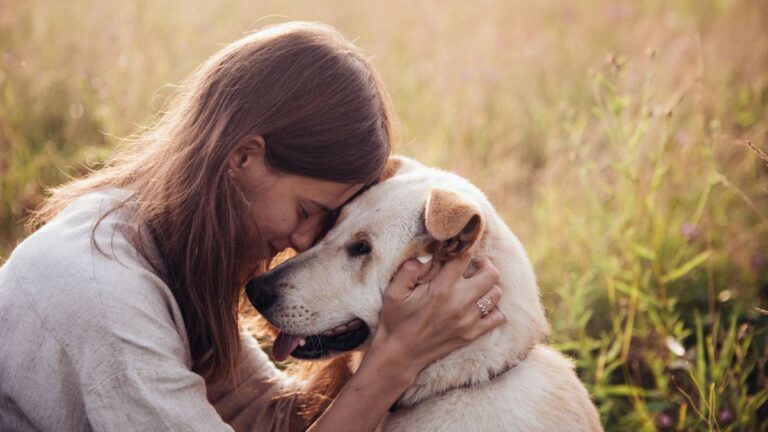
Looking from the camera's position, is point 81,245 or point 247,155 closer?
point 81,245

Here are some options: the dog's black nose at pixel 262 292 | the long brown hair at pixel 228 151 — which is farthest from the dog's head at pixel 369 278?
the long brown hair at pixel 228 151

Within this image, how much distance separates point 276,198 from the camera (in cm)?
253

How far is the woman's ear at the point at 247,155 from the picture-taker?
2406mm

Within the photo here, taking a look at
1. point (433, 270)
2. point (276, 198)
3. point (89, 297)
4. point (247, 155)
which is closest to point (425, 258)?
point (433, 270)

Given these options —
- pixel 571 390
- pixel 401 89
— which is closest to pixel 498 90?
pixel 401 89

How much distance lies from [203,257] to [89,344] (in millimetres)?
504

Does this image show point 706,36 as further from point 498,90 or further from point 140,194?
point 140,194

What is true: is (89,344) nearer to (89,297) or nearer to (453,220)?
(89,297)

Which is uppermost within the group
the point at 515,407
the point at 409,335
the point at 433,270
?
the point at 433,270

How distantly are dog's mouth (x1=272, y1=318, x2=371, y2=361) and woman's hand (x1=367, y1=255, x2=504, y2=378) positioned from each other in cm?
18

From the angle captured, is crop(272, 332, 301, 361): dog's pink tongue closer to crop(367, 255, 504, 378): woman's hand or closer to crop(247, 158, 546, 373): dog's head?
crop(247, 158, 546, 373): dog's head

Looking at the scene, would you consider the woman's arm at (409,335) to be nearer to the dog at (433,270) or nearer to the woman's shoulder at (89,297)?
the dog at (433,270)

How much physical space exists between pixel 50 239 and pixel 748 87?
5.81 m

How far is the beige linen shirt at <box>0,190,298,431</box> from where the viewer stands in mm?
1963
